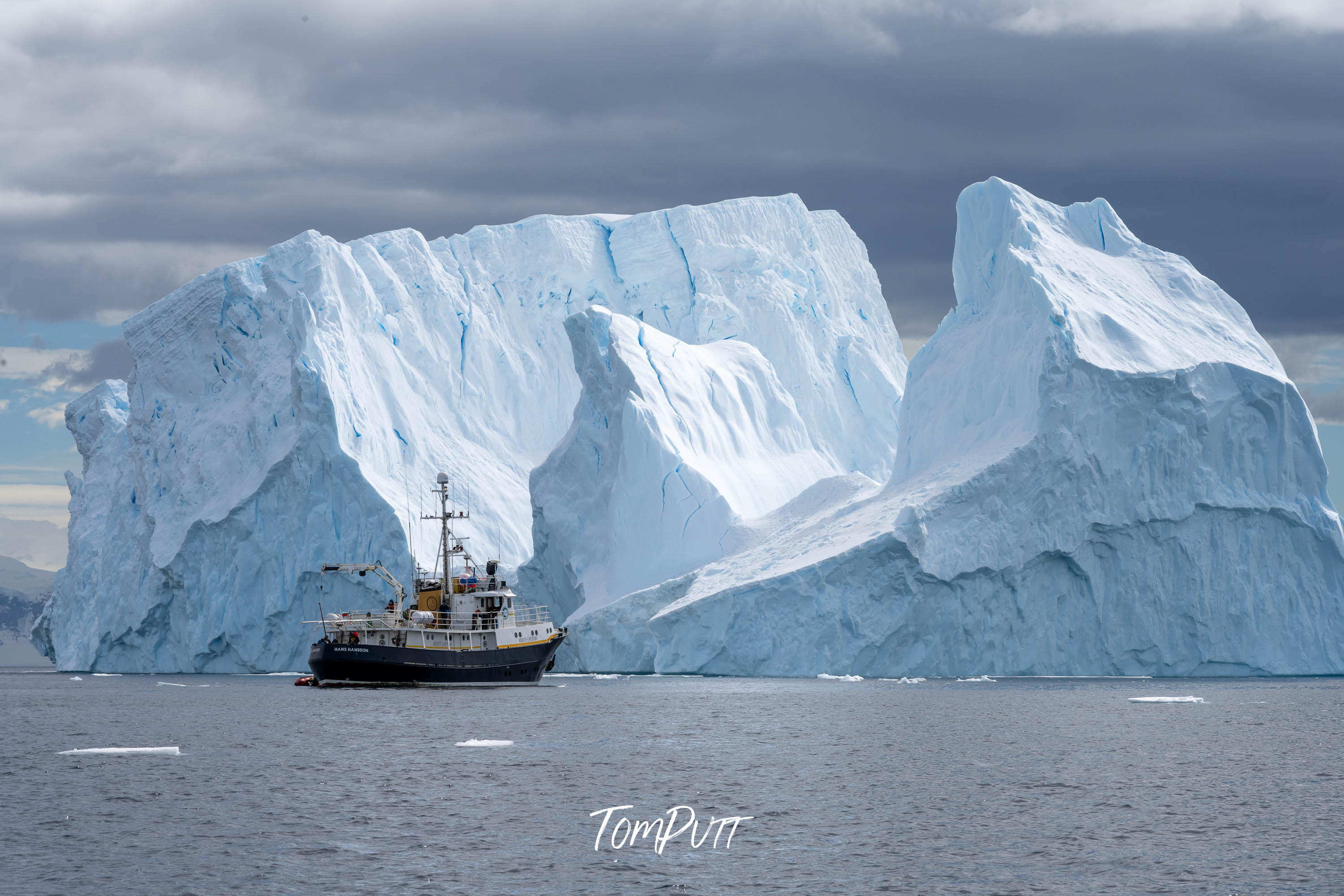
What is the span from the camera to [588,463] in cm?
4853

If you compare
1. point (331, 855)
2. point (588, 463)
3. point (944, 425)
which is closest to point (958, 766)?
point (331, 855)

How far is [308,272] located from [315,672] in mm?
18642

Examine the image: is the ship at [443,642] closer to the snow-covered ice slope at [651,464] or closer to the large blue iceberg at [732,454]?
the large blue iceberg at [732,454]

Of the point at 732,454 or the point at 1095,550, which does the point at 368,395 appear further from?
the point at 1095,550

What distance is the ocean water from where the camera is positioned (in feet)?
44.5

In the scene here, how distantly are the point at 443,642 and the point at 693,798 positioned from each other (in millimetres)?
23543

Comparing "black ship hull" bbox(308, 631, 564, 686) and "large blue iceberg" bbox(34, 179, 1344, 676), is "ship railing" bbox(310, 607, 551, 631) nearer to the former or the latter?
"black ship hull" bbox(308, 631, 564, 686)

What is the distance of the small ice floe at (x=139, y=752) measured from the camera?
23.0m

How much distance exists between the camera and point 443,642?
40500 mm

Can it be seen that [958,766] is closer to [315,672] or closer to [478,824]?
[478,824]

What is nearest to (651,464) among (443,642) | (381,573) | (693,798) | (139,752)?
(381,573)

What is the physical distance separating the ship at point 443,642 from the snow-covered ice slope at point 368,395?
7.50 meters

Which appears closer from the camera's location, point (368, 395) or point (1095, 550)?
point (1095, 550)

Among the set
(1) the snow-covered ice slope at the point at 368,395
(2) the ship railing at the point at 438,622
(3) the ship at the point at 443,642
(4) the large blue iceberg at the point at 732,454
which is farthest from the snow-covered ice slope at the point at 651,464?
(2) the ship railing at the point at 438,622
